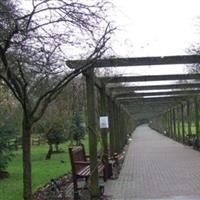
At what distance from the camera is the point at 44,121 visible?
31484 mm

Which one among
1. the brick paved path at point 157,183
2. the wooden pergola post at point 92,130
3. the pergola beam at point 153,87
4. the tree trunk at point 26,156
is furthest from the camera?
the pergola beam at point 153,87

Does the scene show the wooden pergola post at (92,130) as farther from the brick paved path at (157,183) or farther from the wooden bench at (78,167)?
the brick paved path at (157,183)

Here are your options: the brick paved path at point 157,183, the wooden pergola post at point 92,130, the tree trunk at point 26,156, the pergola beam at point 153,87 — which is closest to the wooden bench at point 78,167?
the wooden pergola post at point 92,130

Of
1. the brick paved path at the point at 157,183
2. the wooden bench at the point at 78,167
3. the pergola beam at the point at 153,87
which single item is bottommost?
the brick paved path at the point at 157,183

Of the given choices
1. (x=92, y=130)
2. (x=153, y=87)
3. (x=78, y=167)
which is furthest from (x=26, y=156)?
(x=153, y=87)

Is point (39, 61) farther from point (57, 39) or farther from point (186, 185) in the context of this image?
point (186, 185)

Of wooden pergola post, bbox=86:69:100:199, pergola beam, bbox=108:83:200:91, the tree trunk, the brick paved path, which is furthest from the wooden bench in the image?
pergola beam, bbox=108:83:200:91

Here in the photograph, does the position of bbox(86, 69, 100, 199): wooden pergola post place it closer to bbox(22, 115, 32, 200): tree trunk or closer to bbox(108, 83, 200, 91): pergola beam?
bbox(22, 115, 32, 200): tree trunk

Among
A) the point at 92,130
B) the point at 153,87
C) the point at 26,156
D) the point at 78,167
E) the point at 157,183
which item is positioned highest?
the point at 153,87

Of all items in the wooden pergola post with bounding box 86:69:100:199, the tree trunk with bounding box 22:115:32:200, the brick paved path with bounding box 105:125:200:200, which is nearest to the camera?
the tree trunk with bounding box 22:115:32:200

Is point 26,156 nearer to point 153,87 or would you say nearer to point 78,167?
point 78,167

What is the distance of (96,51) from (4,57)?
2478 millimetres

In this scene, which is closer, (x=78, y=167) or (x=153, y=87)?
(x=78, y=167)

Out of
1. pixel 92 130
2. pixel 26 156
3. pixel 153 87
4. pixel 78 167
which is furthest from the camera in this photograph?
pixel 153 87
